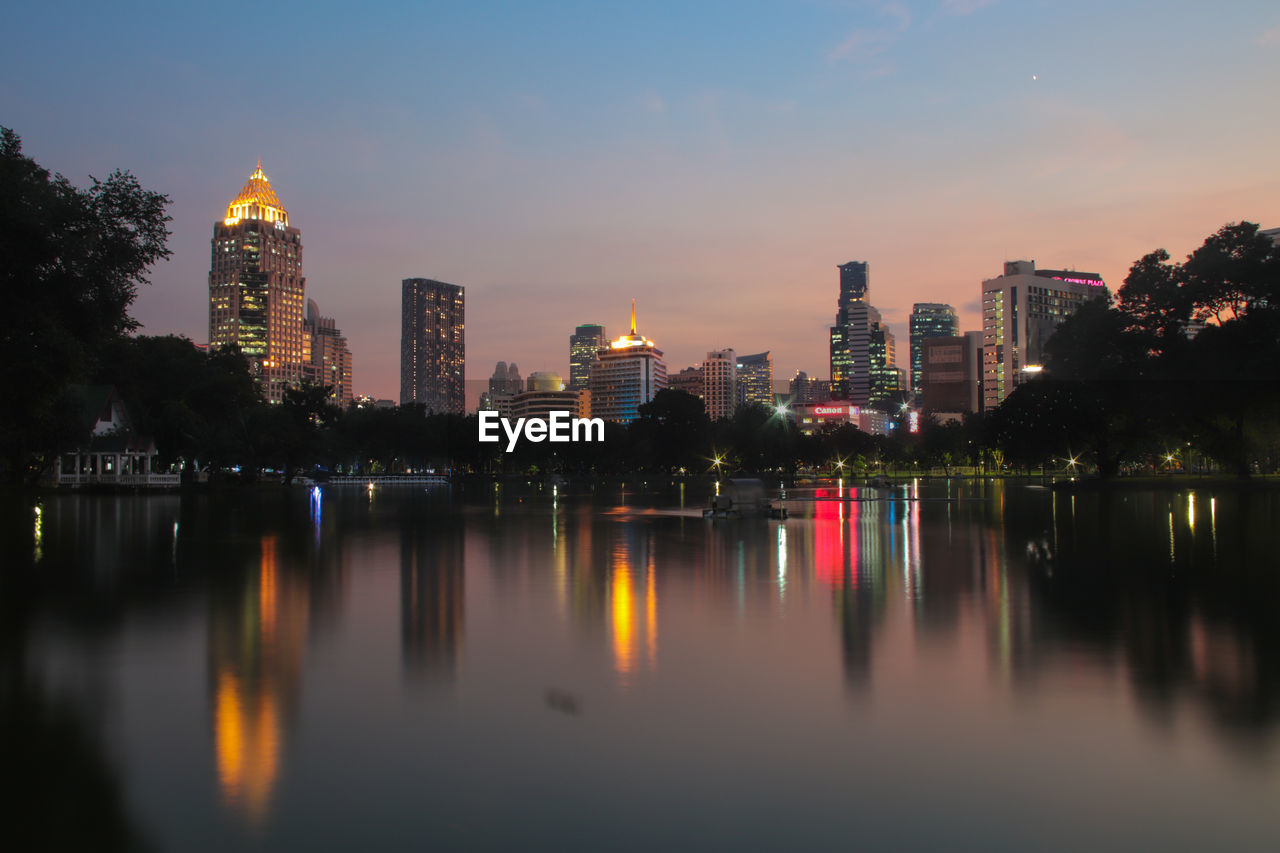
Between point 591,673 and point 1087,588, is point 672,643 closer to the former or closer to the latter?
point 591,673

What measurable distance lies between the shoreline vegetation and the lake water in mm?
8657

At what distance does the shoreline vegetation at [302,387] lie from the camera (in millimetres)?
21156

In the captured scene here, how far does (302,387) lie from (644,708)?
3541 inches

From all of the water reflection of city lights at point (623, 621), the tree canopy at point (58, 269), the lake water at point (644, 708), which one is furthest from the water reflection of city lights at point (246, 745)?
the tree canopy at point (58, 269)

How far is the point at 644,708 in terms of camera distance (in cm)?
711

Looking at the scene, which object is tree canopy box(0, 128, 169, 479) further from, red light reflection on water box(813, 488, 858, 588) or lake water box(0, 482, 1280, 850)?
red light reflection on water box(813, 488, 858, 588)

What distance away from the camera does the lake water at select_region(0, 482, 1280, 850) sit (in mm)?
4938

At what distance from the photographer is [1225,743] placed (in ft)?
20.2

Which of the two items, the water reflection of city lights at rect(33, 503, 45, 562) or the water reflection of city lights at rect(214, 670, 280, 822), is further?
the water reflection of city lights at rect(33, 503, 45, 562)

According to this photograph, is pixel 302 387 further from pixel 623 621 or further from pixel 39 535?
pixel 623 621

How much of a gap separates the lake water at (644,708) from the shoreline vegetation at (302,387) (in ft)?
28.4
